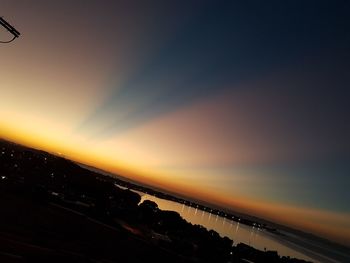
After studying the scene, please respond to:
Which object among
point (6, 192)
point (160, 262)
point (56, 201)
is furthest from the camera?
point (56, 201)

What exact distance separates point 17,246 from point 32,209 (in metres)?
6.62

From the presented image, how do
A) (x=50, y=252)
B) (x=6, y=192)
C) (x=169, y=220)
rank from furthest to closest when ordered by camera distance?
(x=169, y=220) → (x=6, y=192) → (x=50, y=252)

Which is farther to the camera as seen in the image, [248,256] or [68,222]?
[248,256]

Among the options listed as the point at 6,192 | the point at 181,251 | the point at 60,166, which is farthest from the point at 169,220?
the point at 60,166

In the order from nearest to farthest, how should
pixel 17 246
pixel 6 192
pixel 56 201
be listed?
1. pixel 17 246
2. pixel 6 192
3. pixel 56 201

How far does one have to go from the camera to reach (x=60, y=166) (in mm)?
86250

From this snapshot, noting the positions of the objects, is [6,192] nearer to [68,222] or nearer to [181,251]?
[68,222]

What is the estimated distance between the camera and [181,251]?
73.8 ft

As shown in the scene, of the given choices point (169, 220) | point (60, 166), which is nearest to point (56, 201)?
point (169, 220)

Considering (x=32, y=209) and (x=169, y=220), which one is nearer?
(x=32, y=209)

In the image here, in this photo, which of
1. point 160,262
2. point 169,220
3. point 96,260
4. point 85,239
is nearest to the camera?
point 96,260

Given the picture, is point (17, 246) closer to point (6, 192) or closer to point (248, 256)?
point (6, 192)

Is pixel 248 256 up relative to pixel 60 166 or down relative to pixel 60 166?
down

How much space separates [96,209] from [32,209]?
629 centimetres
